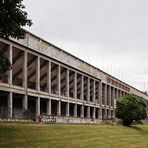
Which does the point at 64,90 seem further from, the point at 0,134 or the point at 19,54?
the point at 0,134

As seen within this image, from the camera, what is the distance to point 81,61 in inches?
3396

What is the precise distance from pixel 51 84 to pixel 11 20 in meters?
53.5

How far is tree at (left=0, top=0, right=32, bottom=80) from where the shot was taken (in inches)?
1080

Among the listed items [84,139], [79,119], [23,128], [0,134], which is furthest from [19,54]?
[0,134]

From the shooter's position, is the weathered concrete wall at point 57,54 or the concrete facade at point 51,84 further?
the weathered concrete wall at point 57,54

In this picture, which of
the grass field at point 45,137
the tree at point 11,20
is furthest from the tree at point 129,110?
the tree at point 11,20

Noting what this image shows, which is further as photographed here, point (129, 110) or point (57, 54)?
point (129, 110)

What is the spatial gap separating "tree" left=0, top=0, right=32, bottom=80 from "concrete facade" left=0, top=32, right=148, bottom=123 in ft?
53.2

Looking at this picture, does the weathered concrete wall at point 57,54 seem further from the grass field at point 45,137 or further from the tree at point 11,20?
the tree at point 11,20

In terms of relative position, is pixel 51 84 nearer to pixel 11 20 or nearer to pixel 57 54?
pixel 57 54

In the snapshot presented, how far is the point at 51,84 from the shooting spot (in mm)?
81125

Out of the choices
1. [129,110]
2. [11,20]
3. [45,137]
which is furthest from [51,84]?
[11,20]

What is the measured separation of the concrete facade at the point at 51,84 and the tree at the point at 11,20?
16.2 meters

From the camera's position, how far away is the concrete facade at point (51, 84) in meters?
58.7
